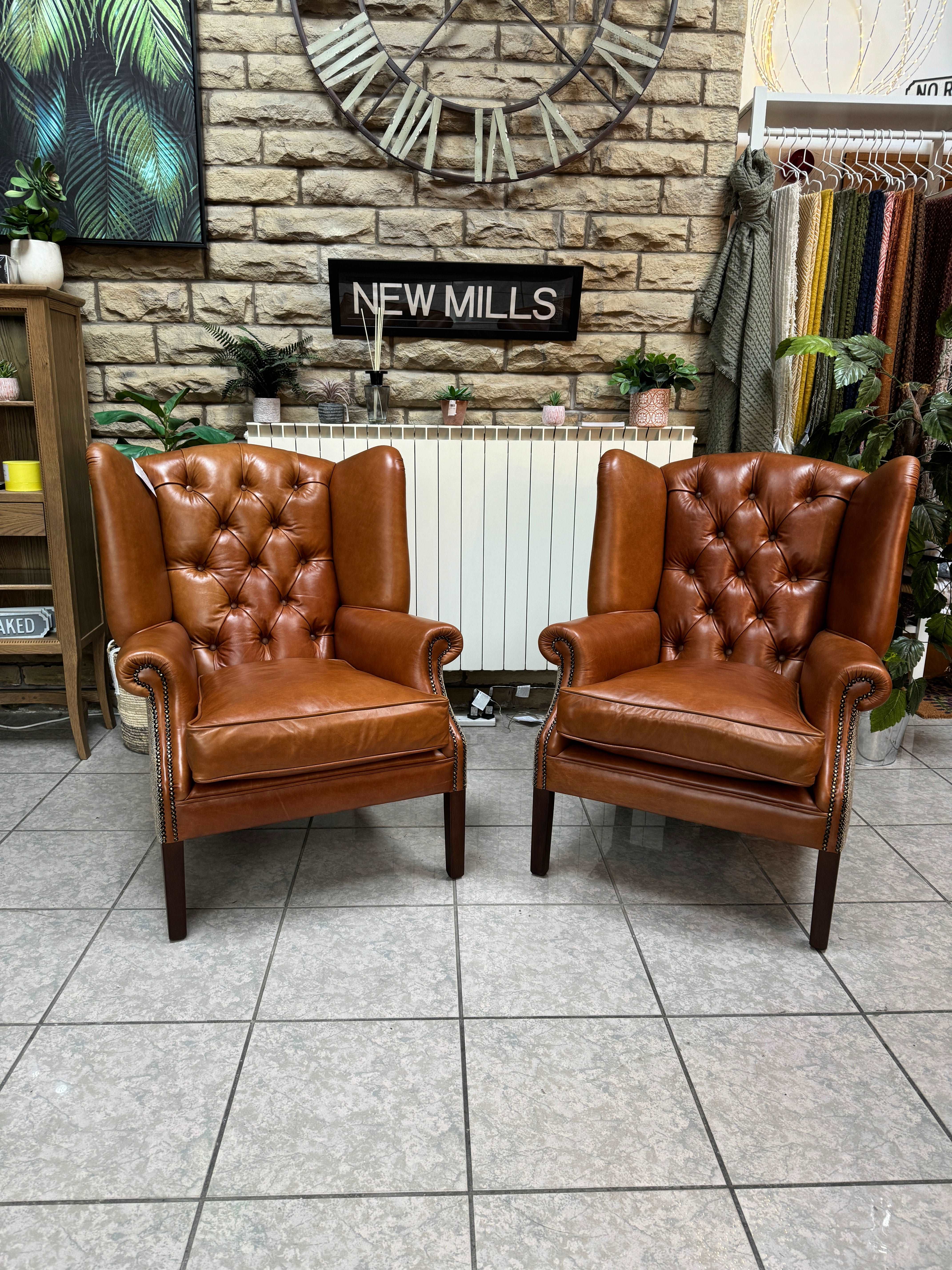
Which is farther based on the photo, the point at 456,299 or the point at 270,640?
the point at 456,299

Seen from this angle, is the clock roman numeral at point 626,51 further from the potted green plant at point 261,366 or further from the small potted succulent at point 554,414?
the potted green plant at point 261,366

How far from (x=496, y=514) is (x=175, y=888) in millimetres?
1666

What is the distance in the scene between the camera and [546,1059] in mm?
1457

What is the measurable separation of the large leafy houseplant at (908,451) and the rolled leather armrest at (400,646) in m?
1.36

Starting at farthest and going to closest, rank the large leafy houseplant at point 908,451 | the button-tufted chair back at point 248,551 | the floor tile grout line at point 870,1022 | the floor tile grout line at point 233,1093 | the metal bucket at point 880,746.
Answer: the metal bucket at point 880,746 < the large leafy houseplant at point 908,451 < the button-tufted chair back at point 248,551 < the floor tile grout line at point 870,1022 < the floor tile grout line at point 233,1093

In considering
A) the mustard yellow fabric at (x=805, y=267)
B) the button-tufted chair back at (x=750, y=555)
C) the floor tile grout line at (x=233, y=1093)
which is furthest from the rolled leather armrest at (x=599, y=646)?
the mustard yellow fabric at (x=805, y=267)

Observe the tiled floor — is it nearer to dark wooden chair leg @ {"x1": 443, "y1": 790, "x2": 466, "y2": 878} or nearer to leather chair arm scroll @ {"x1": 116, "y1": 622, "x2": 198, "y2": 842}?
dark wooden chair leg @ {"x1": 443, "y1": 790, "x2": 466, "y2": 878}

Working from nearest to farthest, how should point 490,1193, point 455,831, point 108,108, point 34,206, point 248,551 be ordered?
point 490,1193, point 455,831, point 248,551, point 34,206, point 108,108

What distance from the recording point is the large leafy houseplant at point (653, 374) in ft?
9.29

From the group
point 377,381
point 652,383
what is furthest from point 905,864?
point 377,381

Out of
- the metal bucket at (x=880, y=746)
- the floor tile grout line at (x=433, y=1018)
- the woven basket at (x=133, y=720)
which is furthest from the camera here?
the metal bucket at (x=880, y=746)

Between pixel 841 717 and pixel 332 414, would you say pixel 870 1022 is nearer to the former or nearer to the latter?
pixel 841 717

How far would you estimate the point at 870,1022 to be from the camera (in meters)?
1.57

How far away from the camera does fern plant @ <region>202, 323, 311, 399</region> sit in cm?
275
